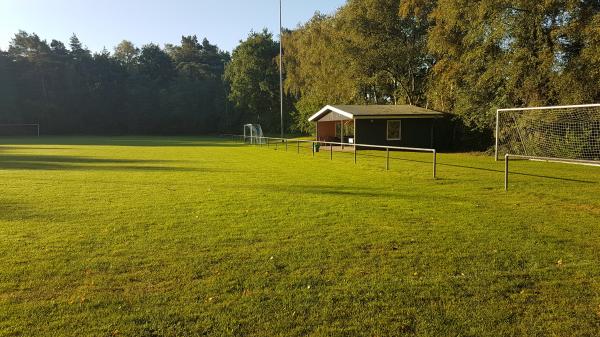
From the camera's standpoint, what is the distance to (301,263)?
550 cm

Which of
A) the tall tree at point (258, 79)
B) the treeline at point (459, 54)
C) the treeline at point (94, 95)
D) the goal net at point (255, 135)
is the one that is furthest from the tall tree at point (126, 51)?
the treeline at point (459, 54)

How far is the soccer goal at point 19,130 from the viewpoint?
6538 centimetres

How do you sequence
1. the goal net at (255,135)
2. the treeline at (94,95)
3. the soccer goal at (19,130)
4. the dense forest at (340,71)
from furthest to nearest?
the treeline at (94,95), the soccer goal at (19,130), the goal net at (255,135), the dense forest at (340,71)

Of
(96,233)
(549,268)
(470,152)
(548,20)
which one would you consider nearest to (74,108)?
(470,152)

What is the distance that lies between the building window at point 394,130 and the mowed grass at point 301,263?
18.1m

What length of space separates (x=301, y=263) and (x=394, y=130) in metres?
24.7

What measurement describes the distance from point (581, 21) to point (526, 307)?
799 inches

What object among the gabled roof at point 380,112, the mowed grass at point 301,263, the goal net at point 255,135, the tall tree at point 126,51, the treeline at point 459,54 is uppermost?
the tall tree at point 126,51

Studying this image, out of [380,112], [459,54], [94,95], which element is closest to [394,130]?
[380,112]

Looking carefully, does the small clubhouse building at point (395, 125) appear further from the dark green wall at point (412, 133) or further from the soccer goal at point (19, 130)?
the soccer goal at point (19, 130)

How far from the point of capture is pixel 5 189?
12062 mm

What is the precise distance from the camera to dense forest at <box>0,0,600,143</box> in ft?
71.9

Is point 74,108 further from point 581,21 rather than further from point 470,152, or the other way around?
point 581,21

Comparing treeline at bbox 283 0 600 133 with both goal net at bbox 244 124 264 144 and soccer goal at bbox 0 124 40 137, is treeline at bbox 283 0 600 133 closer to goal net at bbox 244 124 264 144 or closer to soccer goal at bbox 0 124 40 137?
goal net at bbox 244 124 264 144
